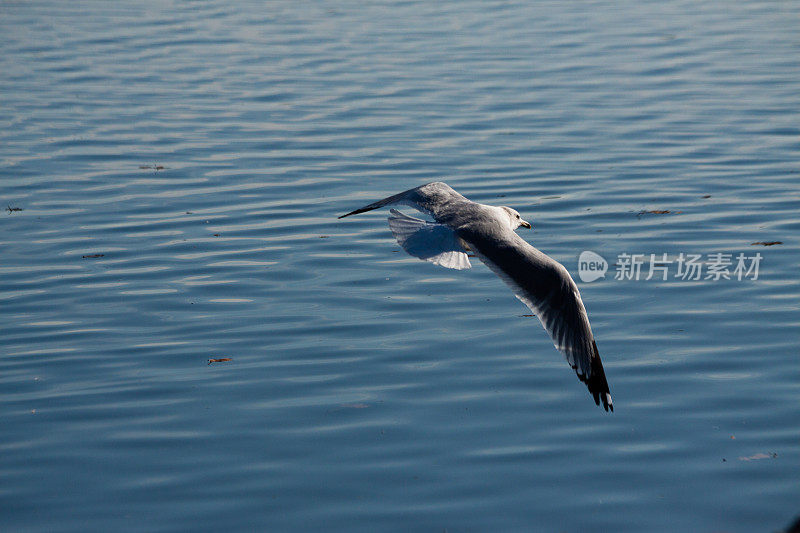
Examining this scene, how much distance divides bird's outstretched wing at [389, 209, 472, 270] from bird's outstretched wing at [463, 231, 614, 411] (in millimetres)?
192

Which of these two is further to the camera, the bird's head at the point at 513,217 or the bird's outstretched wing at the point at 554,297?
the bird's head at the point at 513,217

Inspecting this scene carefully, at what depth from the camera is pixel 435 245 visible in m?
6.70

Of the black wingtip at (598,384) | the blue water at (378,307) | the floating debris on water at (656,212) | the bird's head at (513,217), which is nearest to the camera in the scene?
the blue water at (378,307)

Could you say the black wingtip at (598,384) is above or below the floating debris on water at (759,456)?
above

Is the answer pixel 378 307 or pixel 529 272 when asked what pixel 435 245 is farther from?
pixel 378 307

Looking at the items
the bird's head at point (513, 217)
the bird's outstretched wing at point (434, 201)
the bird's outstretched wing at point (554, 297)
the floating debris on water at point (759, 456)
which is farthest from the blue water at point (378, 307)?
the bird's outstretched wing at point (434, 201)

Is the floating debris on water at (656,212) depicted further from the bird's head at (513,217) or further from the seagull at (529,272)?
the seagull at (529,272)

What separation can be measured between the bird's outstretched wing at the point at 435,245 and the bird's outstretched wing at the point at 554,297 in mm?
192

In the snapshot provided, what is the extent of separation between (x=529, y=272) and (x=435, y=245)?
1.92 feet

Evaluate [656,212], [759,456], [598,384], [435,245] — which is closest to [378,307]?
[435,245]

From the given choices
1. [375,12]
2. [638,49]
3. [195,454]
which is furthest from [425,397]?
[375,12]

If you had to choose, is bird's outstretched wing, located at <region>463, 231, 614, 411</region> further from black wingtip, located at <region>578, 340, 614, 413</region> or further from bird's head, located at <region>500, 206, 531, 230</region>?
bird's head, located at <region>500, 206, 531, 230</region>

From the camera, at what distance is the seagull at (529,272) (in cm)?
646

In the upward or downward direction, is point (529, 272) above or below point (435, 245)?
below
